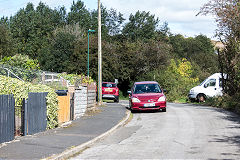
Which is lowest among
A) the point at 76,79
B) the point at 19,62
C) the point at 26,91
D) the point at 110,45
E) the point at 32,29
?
the point at 26,91

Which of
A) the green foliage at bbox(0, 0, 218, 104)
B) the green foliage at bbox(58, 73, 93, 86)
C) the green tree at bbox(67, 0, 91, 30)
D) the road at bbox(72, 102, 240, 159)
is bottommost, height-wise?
the road at bbox(72, 102, 240, 159)

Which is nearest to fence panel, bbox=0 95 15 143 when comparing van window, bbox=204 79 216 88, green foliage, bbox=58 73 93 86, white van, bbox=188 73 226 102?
green foliage, bbox=58 73 93 86

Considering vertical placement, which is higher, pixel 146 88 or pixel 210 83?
pixel 210 83

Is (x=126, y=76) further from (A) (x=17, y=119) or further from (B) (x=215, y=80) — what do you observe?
(A) (x=17, y=119)

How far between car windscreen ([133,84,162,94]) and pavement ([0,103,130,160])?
5.83 meters

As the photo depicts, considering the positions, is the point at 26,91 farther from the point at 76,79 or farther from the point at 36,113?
the point at 76,79

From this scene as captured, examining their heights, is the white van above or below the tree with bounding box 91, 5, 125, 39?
below

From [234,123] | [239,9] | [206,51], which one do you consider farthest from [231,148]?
[206,51]

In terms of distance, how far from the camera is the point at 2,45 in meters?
59.0

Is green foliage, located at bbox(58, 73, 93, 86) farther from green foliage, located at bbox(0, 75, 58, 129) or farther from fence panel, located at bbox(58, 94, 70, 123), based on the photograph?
green foliage, located at bbox(0, 75, 58, 129)

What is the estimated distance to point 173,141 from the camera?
1069 cm

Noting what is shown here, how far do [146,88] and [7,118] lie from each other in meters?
12.1

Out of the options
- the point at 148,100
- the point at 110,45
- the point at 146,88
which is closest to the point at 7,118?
the point at 148,100

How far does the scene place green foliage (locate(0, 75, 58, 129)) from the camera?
11.3 metres
